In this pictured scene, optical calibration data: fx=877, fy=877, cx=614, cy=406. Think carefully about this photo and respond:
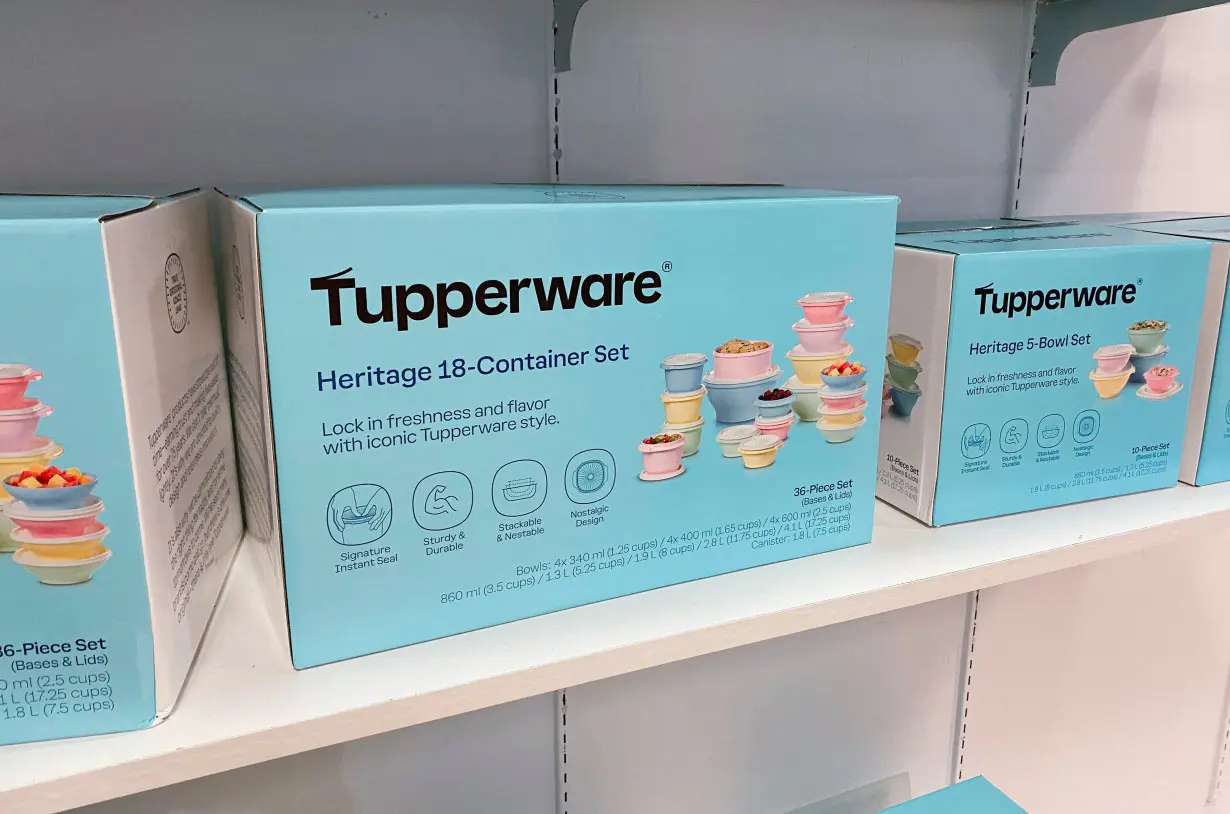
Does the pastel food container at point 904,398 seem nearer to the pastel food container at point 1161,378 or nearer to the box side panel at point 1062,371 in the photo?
the box side panel at point 1062,371

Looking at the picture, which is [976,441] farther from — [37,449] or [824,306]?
[37,449]

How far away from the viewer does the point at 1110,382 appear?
77cm

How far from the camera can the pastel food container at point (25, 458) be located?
440 mm

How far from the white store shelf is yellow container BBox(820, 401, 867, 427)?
0.36 ft

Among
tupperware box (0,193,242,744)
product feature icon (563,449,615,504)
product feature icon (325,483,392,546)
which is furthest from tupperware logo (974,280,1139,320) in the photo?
tupperware box (0,193,242,744)

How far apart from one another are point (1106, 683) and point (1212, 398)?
0.71 meters

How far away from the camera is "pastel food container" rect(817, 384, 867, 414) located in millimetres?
657

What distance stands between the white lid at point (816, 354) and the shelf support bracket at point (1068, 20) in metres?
0.63

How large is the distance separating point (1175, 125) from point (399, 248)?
1.18m

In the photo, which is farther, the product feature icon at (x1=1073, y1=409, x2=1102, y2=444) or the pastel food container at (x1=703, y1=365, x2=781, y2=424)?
the product feature icon at (x1=1073, y1=409, x2=1102, y2=444)

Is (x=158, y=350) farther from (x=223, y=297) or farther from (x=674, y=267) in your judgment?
(x=674, y=267)

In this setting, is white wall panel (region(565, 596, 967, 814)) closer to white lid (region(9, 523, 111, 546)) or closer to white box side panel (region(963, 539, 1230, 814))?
white box side panel (region(963, 539, 1230, 814))

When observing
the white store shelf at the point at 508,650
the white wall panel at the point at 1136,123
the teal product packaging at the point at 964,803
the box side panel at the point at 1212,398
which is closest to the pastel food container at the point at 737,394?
the white store shelf at the point at 508,650

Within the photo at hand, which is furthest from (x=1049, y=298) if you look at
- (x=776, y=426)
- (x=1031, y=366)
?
(x=776, y=426)
